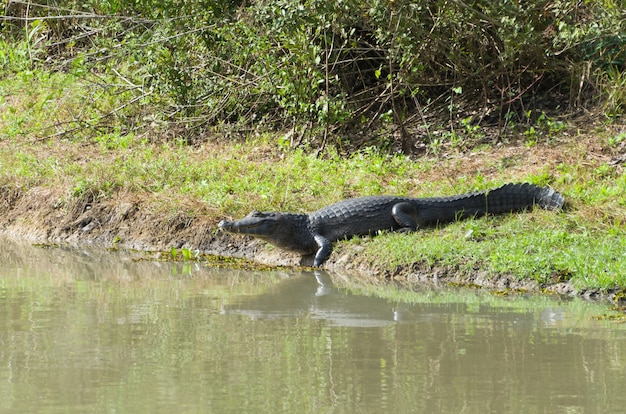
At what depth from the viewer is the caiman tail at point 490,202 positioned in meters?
8.88

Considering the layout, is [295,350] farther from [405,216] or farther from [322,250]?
[405,216]

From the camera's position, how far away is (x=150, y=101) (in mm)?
13258

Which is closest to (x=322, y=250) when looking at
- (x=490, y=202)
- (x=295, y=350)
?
(x=490, y=202)

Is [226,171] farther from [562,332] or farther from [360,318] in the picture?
[562,332]

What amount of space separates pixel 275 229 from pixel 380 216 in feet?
3.05

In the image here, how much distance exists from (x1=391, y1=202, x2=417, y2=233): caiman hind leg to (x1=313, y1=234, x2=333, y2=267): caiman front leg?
0.63 metres

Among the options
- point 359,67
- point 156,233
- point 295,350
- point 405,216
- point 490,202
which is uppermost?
point 295,350

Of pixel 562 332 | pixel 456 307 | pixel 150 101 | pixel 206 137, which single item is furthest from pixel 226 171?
pixel 562 332

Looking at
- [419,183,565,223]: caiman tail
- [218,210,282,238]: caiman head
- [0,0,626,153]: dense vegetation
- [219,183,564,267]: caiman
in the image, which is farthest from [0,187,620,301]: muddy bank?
[0,0,626,153]: dense vegetation

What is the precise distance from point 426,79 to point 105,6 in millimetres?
4049

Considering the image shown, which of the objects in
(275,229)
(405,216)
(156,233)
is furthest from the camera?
(156,233)

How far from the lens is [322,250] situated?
8.71 metres

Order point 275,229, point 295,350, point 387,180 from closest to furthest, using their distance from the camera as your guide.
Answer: point 295,350, point 275,229, point 387,180

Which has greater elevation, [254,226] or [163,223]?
[254,226]
